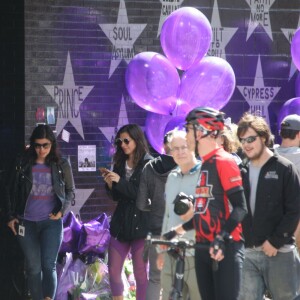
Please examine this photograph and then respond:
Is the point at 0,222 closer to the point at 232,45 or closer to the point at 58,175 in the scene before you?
the point at 58,175

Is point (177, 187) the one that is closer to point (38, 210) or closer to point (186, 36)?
point (38, 210)

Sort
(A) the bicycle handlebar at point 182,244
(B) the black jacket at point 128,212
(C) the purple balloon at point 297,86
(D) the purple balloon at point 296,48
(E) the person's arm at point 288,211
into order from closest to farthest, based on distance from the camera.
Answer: (A) the bicycle handlebar at point 182,244, (E) the person's arm at point 288,211, (B) the black jacket at point 128,212, (D) the purple balloon at point 296,48, (C) the purple balloon at point 297,86

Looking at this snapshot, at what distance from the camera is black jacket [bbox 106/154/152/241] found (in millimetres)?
6824

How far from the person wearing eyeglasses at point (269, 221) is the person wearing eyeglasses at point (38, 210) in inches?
88.2

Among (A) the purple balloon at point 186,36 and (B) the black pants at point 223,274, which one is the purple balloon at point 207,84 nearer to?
(A) the purple balloon at point 186,36

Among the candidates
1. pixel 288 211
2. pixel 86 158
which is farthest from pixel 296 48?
pixel 288 211

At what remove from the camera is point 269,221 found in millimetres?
5387

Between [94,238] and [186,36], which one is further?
[94,238]

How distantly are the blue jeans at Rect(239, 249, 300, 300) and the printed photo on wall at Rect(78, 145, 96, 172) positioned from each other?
319cm

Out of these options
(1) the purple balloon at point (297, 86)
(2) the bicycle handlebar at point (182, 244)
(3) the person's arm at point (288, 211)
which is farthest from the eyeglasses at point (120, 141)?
(1) the purple balloon at point (297, 86)

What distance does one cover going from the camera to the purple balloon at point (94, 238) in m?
7.57

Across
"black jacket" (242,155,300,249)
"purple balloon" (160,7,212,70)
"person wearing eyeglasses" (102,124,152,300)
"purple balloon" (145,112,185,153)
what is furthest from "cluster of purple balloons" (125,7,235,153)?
"black jacket" (242,155,300,249)

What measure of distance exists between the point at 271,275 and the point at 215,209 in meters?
0.88

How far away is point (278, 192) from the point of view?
537 centimetres
